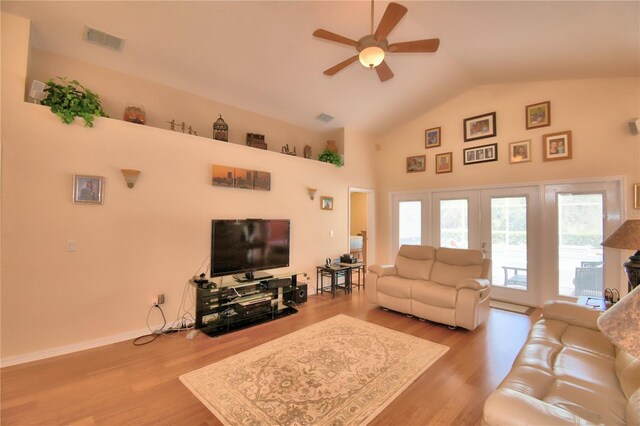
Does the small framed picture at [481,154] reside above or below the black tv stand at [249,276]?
above

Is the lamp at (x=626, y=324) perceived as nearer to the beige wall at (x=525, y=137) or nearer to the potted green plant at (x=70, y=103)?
the potted green plant at (x=70, y=103)

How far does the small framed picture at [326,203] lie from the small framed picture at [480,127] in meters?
2.84

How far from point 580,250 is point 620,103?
6.84 ft

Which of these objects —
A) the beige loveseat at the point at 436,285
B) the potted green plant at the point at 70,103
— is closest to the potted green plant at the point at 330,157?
the beige loveseat at the point at 436,285

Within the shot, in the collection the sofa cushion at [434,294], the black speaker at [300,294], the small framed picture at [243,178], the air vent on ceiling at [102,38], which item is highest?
the air vent on ceiling at [102,38]

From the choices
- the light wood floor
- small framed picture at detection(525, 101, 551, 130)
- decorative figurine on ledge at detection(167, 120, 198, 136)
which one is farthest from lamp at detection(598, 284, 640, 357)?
small framed picture at detection(525, 101, 551, 130)

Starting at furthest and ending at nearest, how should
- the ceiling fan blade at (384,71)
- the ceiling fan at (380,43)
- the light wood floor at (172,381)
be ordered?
the ceiling fan blade at (384,71)
the ceiling fan at (380,43)
the light wood floor at (172,381)

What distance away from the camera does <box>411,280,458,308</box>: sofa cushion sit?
135 inches

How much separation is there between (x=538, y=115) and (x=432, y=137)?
5.65 ft

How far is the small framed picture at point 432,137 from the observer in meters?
5.52

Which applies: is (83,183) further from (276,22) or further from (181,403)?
(276,22)

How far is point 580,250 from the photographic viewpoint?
3.98m

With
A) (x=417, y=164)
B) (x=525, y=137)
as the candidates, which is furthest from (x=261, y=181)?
(x=525, y=137)

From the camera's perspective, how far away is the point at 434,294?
139 inches
